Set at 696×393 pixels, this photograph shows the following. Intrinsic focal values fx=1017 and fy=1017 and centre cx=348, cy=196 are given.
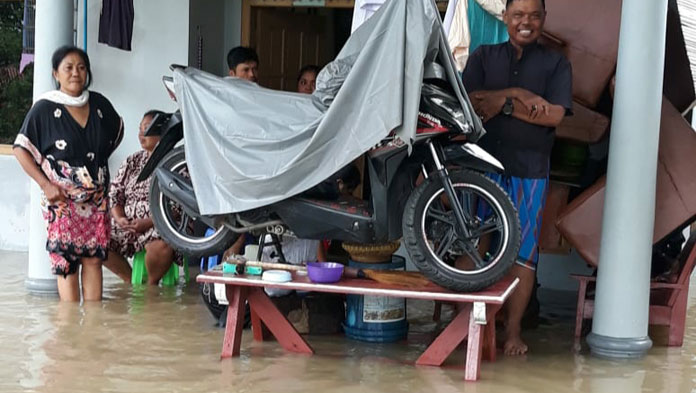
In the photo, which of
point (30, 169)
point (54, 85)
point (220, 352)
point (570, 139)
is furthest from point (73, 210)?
point (570, 139)

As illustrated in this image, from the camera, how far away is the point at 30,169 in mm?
6398

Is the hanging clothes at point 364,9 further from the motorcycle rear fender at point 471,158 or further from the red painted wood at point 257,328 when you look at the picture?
the red painted wood at point 257,328

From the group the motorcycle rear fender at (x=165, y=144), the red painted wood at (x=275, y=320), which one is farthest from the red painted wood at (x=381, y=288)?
the motorcycle rear fender at (x=165, y=144)

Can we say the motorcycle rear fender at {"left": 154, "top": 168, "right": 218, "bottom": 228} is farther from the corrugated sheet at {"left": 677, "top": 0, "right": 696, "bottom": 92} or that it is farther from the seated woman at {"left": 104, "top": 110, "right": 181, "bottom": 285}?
the corrugated sheet at {"left": 677, "top": 0, "right": 696, "bottom": 92}

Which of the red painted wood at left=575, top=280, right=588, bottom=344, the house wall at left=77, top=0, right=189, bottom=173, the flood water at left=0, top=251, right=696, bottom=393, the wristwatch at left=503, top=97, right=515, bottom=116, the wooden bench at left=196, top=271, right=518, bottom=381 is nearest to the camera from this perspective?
the flood water at left=0, top=251, right=696, bottom=393

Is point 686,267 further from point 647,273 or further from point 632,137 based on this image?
point 632,137

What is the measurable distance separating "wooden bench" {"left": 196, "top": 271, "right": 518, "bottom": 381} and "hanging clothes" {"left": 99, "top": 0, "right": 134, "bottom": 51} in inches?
136

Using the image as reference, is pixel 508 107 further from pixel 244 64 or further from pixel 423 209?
pixel 244 64

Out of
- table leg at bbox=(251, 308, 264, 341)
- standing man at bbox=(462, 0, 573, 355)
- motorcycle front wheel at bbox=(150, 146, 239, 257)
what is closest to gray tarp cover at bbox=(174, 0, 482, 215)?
motorcycle front wheel at bbox=(150, 146, 239, 257)

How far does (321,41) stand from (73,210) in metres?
4.08

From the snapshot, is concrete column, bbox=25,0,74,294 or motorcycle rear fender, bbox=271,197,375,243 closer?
motorcycle rear fender, bbox=271,197,375,243

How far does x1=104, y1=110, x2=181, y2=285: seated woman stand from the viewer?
7.36 metres

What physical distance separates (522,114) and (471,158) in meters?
0.52

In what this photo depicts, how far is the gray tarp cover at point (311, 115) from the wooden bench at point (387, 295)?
45 centimetres
